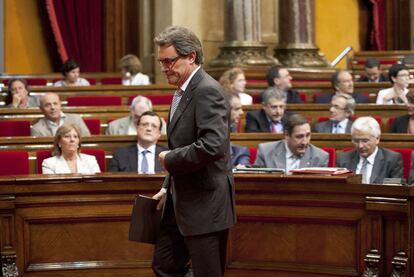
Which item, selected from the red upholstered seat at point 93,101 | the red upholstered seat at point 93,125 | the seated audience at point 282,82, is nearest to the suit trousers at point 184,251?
the red upholstered seat at point 93,125

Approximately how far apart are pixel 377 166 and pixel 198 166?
2.49m

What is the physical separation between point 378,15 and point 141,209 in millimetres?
10824

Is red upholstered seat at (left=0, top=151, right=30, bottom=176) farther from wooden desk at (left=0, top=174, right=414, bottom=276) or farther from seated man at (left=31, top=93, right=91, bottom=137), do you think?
wooden desk at (left=0, top=174, right=414, bottom=276)

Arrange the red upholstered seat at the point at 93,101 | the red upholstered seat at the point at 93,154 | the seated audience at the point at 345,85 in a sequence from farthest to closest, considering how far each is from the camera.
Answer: the red upholstered seat at the point at 93,101, the seated audience at the point at 345,85, the red upholstered seat at the point at 93,154

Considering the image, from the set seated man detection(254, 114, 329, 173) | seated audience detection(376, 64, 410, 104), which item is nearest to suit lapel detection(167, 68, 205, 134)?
seated man detection(254, 114, 329, 173)

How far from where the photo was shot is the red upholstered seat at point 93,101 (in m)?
9.20

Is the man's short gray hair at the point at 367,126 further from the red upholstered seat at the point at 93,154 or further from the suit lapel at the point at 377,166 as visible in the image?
the red upholstered seat at the point at 93,154

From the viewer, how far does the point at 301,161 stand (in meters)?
6.15

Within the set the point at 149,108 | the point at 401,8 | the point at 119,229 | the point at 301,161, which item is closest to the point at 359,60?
the point at 401,8

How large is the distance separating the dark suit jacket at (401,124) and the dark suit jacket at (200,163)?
363 cm

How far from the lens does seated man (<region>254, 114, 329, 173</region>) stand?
20.1 ft

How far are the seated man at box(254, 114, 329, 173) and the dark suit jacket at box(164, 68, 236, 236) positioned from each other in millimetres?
2389

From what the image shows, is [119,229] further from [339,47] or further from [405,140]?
[339,47]

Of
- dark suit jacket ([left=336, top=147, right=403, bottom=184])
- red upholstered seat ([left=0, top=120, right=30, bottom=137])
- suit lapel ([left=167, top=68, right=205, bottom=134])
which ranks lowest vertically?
dark suit jacket ([left=336, top=147, right=403, bottom=184])
